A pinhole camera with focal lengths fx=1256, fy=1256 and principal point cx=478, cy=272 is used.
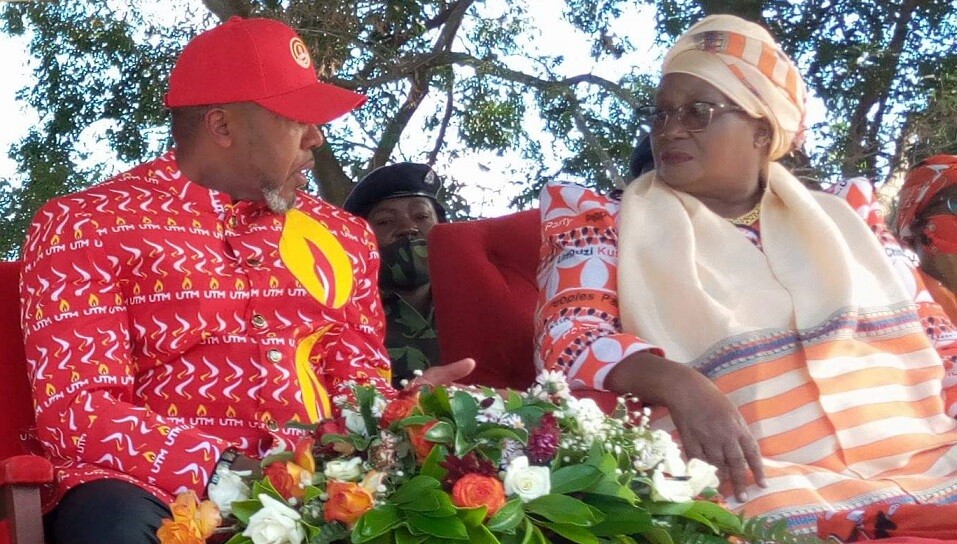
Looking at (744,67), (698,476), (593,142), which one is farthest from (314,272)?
(593,142)

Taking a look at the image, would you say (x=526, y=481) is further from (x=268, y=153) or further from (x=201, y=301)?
(x=268, y=153)

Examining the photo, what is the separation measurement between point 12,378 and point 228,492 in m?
1.02

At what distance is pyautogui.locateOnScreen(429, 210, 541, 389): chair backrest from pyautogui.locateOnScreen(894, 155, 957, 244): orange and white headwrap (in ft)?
3.67

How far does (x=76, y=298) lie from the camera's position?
2.78m

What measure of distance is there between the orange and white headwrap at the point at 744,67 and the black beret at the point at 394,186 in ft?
5.17

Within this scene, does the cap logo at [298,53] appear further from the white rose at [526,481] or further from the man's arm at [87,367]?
the white rose at [526,481]

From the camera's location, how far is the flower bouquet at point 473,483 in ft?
6.67

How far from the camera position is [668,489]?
218 cm

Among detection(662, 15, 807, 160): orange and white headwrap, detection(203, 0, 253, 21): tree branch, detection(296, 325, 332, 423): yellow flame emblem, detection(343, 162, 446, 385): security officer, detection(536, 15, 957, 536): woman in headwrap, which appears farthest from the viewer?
detection(203, 0, 253, 21): tree branch

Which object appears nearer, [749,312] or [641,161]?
[749,312]

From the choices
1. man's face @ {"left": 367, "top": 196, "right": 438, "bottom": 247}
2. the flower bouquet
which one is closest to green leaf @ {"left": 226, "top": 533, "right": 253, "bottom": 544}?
the flower bouquet

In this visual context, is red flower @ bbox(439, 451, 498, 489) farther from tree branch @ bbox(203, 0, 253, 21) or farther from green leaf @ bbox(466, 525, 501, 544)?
tree branch @ bbox(203, 0, 253, 21)

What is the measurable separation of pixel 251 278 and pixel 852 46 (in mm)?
4852

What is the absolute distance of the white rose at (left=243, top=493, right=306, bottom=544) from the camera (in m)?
2.05
